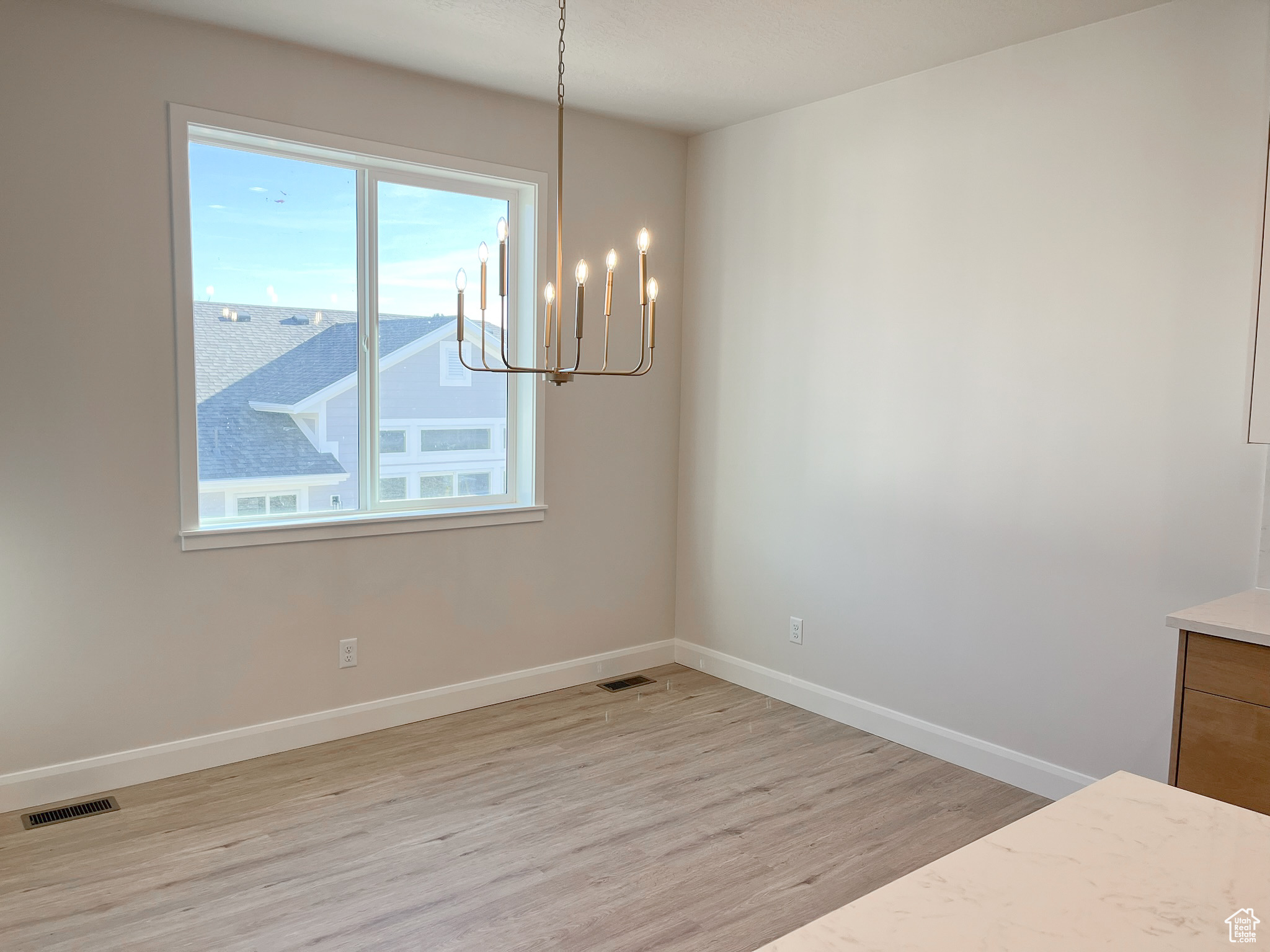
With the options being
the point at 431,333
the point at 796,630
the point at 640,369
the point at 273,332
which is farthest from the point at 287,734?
the point at 796,630

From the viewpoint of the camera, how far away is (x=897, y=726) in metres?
3.69

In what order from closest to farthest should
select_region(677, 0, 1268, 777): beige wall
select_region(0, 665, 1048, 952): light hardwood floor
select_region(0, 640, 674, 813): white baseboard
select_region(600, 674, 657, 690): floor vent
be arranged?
select_region(0, 665, 1048, 952): light hardwood floor → select_region(677, 0, 1268, 777): beige wall → select_region(0, 640, 674, 813): white baseboard → select_region(600, 674, 657, 690): floor vent

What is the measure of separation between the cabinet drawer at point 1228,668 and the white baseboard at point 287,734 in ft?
9.05

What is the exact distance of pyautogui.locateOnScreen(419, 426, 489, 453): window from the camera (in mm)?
3900

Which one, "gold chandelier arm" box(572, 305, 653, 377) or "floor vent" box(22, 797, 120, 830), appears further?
"floor vent" box(22, 797, 120, 830)

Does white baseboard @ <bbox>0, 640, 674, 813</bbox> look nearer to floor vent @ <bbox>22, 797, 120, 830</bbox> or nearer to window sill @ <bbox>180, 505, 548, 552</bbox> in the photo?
floor vent @ <bbox>22, 797, 120, 830</bbox>

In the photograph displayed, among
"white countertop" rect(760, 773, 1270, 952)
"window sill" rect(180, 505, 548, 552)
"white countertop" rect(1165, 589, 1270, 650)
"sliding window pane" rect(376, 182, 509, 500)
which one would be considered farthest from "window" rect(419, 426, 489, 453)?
"white countertop" rect(760, 773, 1270, 952)

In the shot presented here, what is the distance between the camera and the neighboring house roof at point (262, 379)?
3316mm

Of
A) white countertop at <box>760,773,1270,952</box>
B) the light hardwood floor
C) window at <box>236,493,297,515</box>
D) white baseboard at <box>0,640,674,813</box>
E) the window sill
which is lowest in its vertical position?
the light hardwood floor

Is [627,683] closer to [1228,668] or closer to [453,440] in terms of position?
[453,440]

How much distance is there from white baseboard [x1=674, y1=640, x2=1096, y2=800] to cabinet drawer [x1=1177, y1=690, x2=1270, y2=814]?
842mm

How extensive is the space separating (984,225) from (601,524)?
7.25 ft

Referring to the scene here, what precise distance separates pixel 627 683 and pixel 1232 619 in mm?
2753

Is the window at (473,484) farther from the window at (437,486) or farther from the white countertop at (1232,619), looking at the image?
the white countertop at (1232,619)
